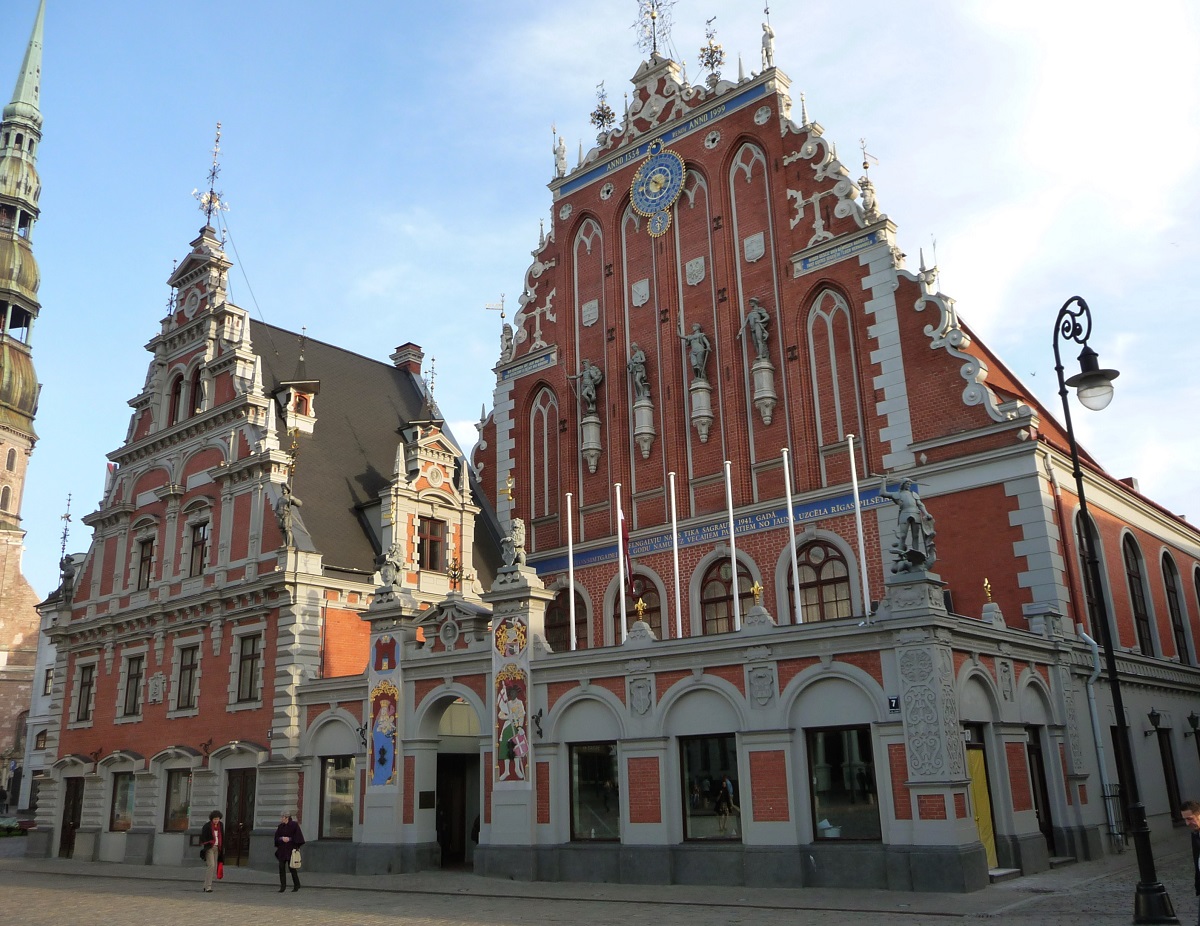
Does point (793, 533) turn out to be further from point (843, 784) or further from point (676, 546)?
point (843, 784)

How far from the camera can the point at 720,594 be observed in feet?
87.3

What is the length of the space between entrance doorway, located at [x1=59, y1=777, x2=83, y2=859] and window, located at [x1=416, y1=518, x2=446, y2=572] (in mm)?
13840

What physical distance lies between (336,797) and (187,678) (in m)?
7.80

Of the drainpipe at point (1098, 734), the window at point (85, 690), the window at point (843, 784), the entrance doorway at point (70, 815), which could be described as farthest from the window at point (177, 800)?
the drainpipe at point (1098, 734)

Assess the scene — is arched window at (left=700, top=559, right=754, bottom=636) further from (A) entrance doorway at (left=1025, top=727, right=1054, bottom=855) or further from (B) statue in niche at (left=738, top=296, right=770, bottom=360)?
(A) entrance doorway at (left=1025, top=727, right=1054, bottom=855)

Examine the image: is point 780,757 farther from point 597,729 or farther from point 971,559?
point 971,559

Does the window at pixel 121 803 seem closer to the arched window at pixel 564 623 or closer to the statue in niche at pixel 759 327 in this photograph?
the arched window at pixel 564 623

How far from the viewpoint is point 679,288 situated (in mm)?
29688

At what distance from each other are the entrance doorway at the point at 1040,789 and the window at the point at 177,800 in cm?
2208

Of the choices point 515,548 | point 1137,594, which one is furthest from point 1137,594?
point 515,548

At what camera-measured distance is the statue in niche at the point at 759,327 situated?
1069 inches

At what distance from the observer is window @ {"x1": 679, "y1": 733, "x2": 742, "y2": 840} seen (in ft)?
62.9

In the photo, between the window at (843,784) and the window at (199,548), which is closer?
the window at (843,784)

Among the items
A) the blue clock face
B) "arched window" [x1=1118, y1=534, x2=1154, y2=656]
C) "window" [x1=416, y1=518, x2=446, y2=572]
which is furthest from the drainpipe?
"window" [x1=416, y1=518, x2=446, y2=572]
